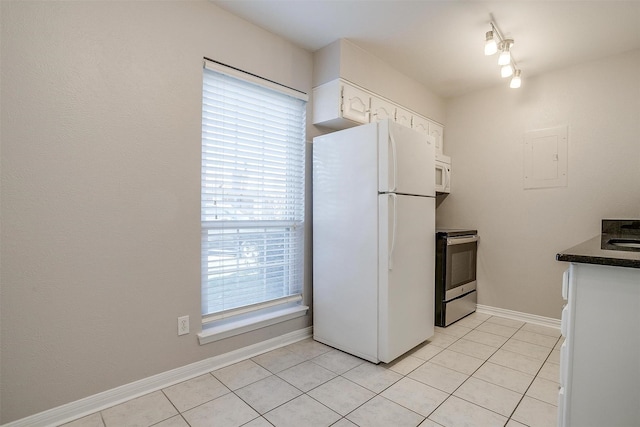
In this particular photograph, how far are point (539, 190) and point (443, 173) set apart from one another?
94cm

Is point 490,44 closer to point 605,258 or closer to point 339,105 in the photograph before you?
point 339,105

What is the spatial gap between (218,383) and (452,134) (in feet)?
11.6

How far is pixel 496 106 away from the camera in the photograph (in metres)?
3.44

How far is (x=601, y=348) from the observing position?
A: 45.4 inches

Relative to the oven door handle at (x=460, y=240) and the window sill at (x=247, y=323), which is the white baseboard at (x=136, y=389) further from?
the oven door handle at (x=460, y=240)

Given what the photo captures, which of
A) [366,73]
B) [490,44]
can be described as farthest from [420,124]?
[490,44]

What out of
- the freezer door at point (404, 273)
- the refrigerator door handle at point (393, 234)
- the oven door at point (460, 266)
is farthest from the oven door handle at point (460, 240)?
the refrigerator door handle at point (393, 234)

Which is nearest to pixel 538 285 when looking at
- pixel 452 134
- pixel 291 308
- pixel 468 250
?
pixel 468 250

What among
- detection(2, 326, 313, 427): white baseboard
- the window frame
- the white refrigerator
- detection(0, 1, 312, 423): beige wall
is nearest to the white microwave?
the white refrigerator

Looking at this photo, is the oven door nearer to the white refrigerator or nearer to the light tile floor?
the white refrigerator

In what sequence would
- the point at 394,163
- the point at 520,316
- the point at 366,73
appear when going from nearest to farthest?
the point at 394,163, the point at 366,73, the point at 520,316

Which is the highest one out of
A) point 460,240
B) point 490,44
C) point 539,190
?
point 490,44

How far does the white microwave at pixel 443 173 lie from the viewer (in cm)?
355

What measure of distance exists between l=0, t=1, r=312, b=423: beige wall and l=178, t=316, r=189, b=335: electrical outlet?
38 millimetres
